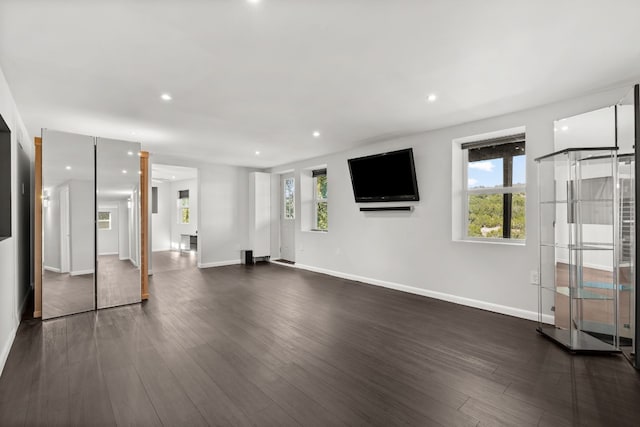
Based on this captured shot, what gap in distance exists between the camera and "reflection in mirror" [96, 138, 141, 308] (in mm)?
3973

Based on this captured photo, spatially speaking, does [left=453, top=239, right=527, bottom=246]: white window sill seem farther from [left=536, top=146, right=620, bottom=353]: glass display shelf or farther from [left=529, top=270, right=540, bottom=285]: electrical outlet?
[left=536, top=146, right=620, bottom=353]: glass display shelf

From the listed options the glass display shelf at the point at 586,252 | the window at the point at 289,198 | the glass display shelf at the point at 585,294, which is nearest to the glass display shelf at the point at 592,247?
the glass display shelf at the point at 586,252

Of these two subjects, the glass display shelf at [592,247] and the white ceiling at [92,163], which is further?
the white ceiling at [92,163]

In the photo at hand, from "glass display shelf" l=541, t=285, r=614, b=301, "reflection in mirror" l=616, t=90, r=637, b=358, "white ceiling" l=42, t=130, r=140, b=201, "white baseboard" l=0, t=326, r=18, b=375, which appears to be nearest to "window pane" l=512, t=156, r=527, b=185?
"reflection in mirror" l=616, t=90, r=637, b=358

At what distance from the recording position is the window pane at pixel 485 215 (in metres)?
4.07

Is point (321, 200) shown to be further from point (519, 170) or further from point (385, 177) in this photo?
point (519, 170)

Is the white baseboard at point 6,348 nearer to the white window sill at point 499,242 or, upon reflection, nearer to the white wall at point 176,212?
the white window sill at point 499,242

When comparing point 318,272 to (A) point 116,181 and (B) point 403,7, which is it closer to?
(A) point 116,181

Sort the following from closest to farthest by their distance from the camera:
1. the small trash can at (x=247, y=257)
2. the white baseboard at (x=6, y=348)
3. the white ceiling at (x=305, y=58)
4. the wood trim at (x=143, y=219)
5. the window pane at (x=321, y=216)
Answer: the white ceiling at (x=305, y=58)
the white baseboard at (x=6, y=348)
the wood trim at (x=143, y=219)
the window pane at (x=321, y=216)
the small trash can at (x=247, y=257)

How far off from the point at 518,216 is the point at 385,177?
1.93 metres

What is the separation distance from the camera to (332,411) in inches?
75.5

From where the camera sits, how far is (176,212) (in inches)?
428

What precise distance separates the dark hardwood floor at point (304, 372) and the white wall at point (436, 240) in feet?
1.33

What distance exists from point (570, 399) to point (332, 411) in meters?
1.63
